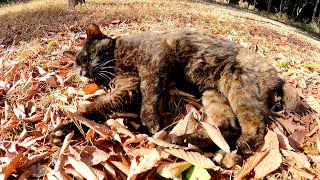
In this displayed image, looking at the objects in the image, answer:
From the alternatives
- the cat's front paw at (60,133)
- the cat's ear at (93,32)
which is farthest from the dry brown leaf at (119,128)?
the cat's ear at (93,32)

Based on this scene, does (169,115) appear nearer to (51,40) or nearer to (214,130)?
(214,130)

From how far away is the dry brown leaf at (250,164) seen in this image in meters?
2.51

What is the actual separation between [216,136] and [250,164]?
0.38 m

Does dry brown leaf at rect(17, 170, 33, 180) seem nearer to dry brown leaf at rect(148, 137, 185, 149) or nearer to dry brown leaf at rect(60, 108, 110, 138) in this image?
dry brown leaf at rect(60, 108, 110, 138)

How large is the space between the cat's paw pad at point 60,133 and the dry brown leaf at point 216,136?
4.23ft

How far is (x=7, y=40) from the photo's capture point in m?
5.35

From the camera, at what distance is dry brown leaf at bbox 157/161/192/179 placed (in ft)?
8.14

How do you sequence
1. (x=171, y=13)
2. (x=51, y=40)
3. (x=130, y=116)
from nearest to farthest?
(x=130, y=116) < (x=51, y=40) < (x=171, y=13)

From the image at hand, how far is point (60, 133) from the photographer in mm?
2754

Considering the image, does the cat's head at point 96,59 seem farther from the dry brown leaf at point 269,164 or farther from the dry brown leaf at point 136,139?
the dry brown leaf at point 269,164

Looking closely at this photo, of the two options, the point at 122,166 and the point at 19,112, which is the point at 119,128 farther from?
the point at 19,112

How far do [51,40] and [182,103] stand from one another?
2.75 metres

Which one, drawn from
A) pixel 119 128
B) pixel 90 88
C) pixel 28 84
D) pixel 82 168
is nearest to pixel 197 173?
pixel 119 128

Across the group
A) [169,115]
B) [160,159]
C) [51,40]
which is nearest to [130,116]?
[169,115]
